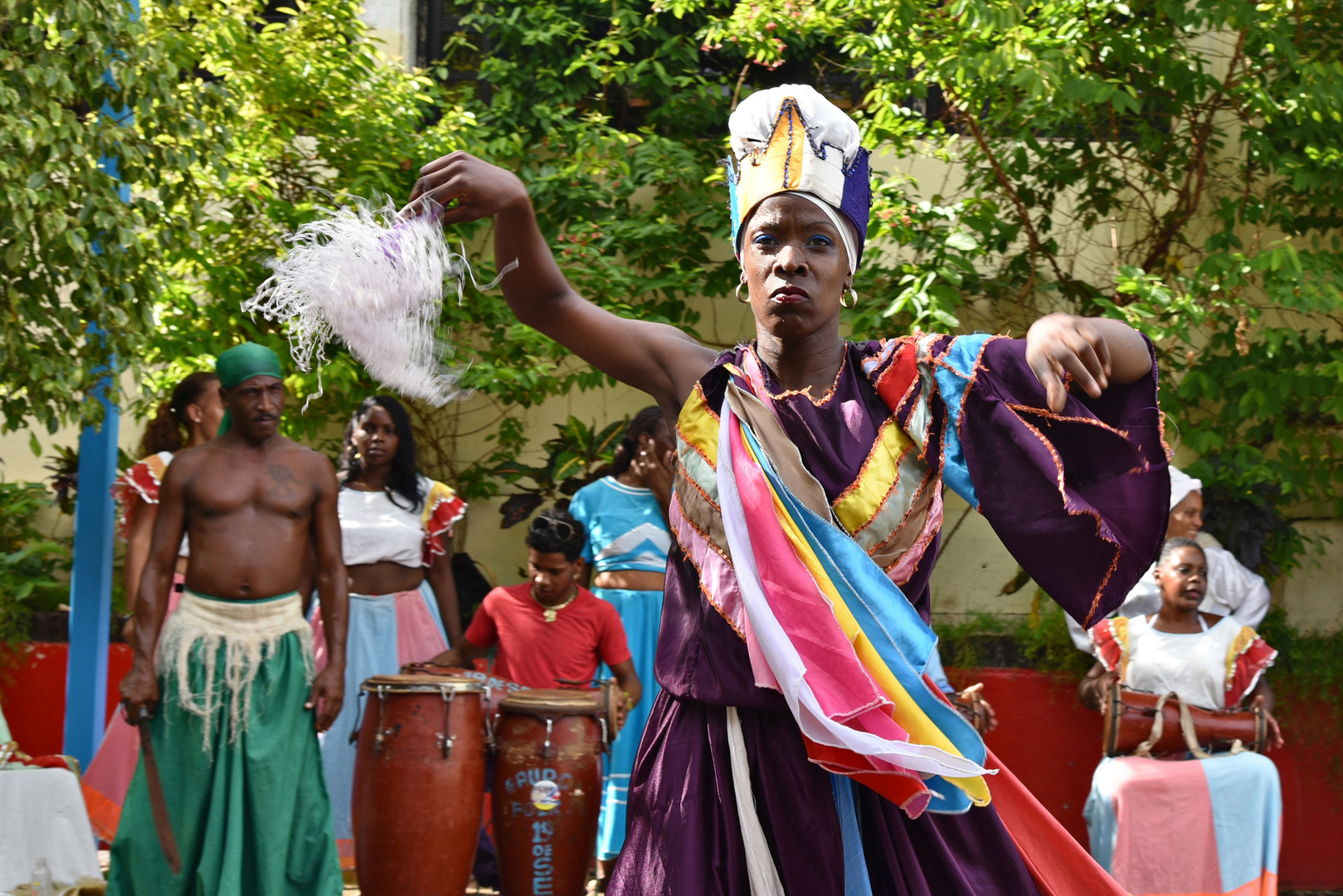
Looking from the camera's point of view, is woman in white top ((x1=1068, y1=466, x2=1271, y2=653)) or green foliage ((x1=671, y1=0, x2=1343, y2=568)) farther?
green foliage ((x1=671, y1=0, x2=1343, y2=568))

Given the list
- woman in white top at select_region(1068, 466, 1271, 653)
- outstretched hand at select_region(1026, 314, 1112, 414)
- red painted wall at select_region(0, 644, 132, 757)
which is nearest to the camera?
outstretched hand at select_region(1026, 314, 1112, 414)

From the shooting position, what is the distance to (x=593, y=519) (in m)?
6.54

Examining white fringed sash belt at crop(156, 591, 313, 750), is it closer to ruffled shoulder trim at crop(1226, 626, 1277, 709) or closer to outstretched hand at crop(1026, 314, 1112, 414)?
outstretched hand at crop(1026, 314, 1112, 414)

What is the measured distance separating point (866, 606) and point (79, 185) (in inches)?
153

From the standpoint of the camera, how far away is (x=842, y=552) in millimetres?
2342

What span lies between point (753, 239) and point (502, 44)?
6238mm

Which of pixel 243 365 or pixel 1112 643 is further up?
pixel 243 365

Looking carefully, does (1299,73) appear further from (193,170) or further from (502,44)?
(193,170)

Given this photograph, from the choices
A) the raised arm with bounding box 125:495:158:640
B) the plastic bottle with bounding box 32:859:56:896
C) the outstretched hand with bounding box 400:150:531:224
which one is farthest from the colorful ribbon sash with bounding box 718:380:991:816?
the raised arm with bounding box 125:495:158:640

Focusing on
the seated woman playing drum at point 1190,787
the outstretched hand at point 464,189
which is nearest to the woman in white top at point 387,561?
the seated woman playing drum at point 1190,787

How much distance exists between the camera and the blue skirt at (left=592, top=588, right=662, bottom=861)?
620 cm

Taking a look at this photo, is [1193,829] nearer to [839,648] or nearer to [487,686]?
[487,686]

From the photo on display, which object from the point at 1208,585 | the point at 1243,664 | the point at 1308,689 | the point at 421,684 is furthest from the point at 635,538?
the point at 1308,689

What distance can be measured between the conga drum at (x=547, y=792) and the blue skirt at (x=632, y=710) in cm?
89
